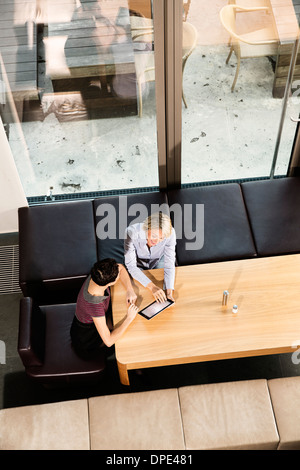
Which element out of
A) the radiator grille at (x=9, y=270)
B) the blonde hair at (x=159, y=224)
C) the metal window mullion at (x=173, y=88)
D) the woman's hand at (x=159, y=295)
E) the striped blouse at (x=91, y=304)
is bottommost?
the radiator grille at (x=9, y=270)

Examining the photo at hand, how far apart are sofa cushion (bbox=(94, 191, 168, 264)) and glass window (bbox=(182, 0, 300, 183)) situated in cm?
62

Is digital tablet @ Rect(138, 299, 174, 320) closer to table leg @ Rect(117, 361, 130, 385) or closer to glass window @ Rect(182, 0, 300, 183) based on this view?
table leg @ Rect(117, 361, 130, 385)

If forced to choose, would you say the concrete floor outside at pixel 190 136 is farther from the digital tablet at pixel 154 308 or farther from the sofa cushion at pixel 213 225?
the digital tablet at pixel 154 308

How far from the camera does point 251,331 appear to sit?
10.2 feet

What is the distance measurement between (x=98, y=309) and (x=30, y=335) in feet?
1.71

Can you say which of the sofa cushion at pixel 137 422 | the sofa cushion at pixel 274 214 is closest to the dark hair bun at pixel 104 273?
the sofa cushion at pixel 137 422

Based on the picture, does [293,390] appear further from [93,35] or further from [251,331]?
[93,35]

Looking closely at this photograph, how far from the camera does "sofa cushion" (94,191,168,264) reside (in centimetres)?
410

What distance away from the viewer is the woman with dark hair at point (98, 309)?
2.95 metres

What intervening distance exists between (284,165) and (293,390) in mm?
2439

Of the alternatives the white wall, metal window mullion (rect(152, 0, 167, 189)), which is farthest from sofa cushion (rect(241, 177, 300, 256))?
the white wall

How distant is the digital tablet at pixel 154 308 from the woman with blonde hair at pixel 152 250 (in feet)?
0.10

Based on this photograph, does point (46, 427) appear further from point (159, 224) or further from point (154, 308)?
Answer: point (159, 224)
